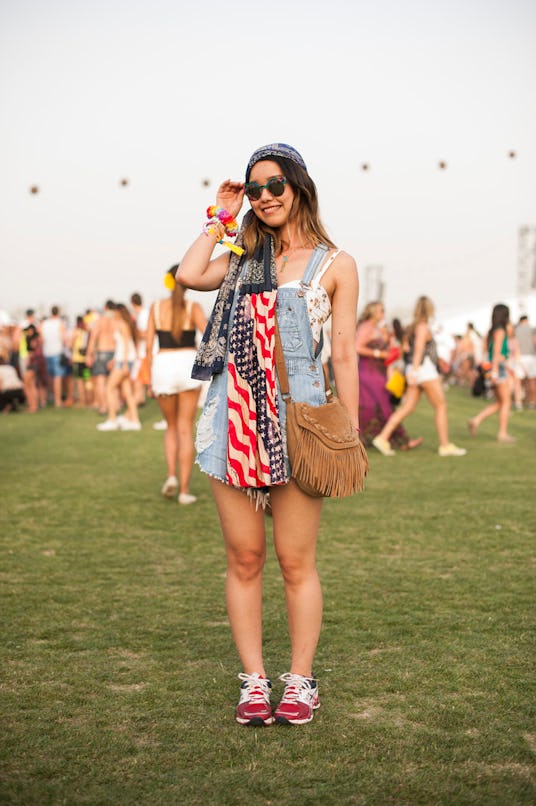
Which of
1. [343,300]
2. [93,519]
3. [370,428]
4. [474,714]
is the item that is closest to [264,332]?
[343,300]

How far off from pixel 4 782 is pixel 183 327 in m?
5.54

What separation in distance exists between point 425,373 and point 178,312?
498 centimetres

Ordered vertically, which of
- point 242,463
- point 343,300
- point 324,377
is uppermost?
point 343,300

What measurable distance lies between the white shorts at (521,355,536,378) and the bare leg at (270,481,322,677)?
59.0 feet

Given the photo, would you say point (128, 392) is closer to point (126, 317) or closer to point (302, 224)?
point (126, 317)

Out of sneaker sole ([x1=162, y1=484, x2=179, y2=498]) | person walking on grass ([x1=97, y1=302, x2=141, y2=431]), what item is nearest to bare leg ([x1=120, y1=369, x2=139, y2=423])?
person walking on grass ([x1=97, y1=302, x2=141, y2=431])

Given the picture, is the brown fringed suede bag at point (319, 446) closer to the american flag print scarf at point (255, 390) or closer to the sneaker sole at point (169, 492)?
the american flag print scarf at point (255, 390)

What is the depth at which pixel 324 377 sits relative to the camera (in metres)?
3.71

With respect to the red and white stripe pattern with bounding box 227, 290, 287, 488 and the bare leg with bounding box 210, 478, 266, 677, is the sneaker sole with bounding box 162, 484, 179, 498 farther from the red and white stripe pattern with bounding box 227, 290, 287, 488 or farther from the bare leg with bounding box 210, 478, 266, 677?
the red and white stripe pattern with bounding box 227, 290, 287, 488

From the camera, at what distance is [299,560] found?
12.1 ft

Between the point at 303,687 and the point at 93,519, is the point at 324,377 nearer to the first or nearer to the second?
the point at 303,687

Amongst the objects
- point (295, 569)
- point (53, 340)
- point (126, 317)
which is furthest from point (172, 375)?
point (53, 340)

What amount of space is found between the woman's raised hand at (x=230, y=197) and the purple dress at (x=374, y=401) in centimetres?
969

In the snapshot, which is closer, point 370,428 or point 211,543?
point 211,543
